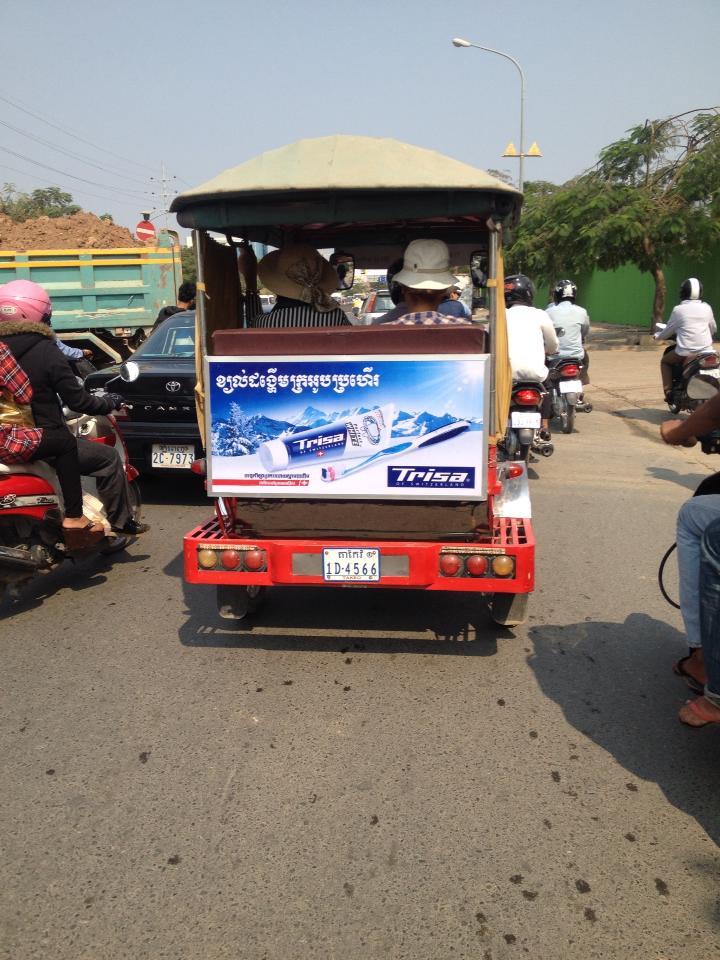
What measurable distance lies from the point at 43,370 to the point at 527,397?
167 inches

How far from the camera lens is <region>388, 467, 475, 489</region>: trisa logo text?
3986mm

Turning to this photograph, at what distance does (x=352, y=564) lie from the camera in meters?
4.06

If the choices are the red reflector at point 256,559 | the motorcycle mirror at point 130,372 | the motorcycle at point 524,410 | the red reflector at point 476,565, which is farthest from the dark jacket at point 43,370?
the motorcycle at point 524,410

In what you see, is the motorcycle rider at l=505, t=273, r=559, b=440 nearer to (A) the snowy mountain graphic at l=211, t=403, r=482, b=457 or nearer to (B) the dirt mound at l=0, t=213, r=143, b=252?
(A) the snowy mountain graphic at l=211, t=403, r=482, b=457

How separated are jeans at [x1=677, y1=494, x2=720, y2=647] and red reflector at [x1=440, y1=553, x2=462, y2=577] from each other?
3.34 ft

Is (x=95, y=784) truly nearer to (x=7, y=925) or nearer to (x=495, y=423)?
(x=7, y=925)

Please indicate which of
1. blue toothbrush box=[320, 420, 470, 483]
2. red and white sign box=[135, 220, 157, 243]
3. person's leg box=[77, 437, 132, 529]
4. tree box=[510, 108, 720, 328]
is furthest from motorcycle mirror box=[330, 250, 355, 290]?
tree box=[510, 108, 720, 328]

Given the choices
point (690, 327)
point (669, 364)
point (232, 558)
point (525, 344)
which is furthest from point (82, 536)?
point (669, 364)

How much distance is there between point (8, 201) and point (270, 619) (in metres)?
48.1

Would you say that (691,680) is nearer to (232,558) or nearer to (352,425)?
(352,425)

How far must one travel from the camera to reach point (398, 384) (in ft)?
12.9

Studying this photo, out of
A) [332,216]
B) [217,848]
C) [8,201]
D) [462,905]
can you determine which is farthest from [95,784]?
[8,201]

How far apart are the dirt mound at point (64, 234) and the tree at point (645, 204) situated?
10885 millimetres

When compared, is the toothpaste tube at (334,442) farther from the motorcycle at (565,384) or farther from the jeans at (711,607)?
the motorcycle at (565,384)
